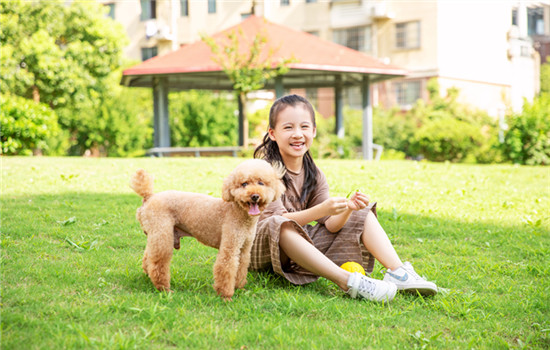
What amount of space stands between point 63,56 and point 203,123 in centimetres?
572

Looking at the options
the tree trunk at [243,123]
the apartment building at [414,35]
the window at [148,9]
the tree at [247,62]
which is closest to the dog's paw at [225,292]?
the tree at [247,62]

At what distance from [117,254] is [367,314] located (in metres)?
2.03

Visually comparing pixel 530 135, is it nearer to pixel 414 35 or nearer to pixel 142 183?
pixel 142 183

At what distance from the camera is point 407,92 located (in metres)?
24.9

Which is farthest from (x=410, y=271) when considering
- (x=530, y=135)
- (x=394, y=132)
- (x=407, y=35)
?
(x=407, y=35)

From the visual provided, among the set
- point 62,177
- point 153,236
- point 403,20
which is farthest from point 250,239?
point 403,20

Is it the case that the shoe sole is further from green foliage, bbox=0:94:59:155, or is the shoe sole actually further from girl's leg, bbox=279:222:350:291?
green foliage, bbox=0:94:59:155

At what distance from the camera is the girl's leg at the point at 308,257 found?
129 inches

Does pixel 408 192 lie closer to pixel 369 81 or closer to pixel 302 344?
pixel 302 344

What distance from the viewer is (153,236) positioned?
10.1 feet

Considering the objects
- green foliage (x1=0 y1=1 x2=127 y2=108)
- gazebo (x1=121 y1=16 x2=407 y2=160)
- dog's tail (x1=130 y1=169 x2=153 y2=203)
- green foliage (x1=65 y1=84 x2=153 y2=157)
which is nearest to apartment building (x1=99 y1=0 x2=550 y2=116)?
green foliage (x1=0 y1=1 x2=127 y2=108)

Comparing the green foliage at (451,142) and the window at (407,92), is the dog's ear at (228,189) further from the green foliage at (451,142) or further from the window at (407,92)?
the window at (407,92)

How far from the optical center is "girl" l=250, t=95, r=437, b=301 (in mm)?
3270

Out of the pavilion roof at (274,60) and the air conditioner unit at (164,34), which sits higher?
the air conditioner unit at (164,34)
